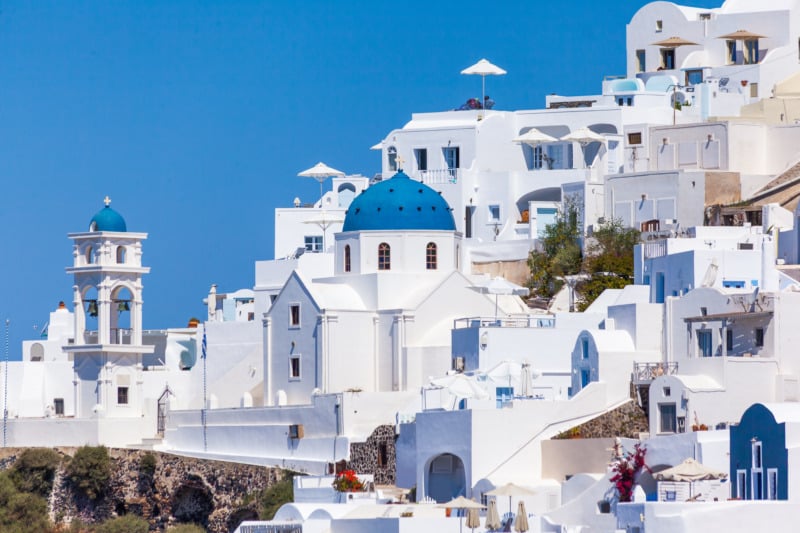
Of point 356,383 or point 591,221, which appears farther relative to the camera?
point 591,221

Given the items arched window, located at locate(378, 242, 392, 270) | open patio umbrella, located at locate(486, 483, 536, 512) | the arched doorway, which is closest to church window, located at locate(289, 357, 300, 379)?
arched window, located at locate(378, 242, 392, 270)

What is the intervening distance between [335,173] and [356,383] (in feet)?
58.2

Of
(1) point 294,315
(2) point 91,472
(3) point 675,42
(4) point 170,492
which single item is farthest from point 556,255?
(3) point 675,42

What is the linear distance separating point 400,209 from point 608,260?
646 cm

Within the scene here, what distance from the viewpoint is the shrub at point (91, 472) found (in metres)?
79.6

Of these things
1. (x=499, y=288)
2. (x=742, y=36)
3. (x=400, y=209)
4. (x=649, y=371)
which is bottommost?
(x=649, y=371)

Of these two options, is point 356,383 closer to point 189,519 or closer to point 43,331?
point 189,519

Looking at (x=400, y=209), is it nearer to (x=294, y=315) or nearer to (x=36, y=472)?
(x=294, y=315)

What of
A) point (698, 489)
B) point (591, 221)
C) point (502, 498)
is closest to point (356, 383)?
point (591, 221)

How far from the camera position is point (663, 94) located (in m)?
90.1

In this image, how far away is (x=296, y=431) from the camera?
73625 millimetres

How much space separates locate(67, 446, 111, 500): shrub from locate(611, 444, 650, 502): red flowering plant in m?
26.1

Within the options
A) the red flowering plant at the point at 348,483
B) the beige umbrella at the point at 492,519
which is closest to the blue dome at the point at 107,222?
the red flowering plant at the point at 348,483

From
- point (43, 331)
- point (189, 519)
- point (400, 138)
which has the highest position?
point (400, 138)
